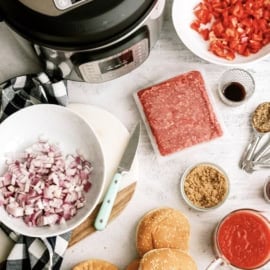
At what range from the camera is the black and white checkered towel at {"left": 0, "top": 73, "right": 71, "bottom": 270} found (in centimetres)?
141

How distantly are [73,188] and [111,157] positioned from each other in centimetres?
12

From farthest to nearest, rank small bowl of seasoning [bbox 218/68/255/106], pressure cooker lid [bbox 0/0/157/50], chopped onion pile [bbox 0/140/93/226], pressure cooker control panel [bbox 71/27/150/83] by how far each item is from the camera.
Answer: small bowl of seasoning [bbox 218/68/255/106], chopped onion pile [bbox 0/140/93/226], pressure cooker control panel [bbox 71/27/150/83], pressure cooker lid [bbox 0/0/157/50]

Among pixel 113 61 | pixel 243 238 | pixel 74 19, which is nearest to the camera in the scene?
pixel 74 19

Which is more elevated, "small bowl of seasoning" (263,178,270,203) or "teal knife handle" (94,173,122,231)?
"teal knife handle" (94,173,122,231)

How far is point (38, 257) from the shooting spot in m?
1.41

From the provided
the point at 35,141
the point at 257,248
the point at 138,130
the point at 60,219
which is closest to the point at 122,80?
the point at 138,130

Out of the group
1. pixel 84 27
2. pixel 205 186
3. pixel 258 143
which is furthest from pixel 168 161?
pixel 84 27

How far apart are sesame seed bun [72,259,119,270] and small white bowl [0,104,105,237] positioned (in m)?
0.10

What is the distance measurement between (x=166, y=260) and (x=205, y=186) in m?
0.20

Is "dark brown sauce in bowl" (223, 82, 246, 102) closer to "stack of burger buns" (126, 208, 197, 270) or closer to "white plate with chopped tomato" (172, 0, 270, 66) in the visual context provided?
"white plate with chopped tomato" (172, 0, 270, 66)

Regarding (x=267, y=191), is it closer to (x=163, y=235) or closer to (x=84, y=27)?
(x=163, y=235)

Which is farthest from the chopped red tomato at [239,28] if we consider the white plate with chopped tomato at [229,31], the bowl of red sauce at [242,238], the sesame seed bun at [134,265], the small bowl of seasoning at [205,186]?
the sesame seed bun at [134,265]

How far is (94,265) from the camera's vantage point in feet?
4.63

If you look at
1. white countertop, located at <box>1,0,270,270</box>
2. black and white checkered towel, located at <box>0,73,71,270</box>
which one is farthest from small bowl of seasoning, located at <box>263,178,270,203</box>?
black and white checkered towel, located at <box>0,73,71,270</box>
